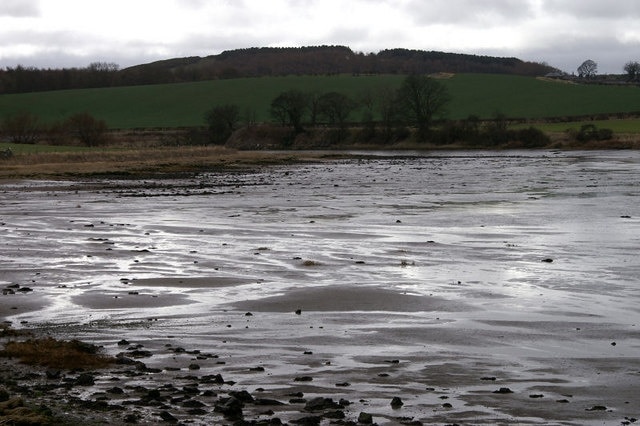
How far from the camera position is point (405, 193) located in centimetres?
4581

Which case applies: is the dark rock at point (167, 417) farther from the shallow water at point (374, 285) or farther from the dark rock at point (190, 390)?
the shallow water at point (374, 285)

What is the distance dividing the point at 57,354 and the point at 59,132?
107m

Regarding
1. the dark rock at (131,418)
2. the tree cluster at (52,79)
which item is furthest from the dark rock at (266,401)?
the tree cluster at (52,79)

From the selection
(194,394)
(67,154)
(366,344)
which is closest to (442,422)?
(194,394)

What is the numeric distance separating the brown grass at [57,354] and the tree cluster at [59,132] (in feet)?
324

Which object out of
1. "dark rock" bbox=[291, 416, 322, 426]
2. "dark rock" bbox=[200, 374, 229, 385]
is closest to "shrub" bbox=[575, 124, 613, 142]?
"dark rock" bbox=[200, 374, 229, 385]

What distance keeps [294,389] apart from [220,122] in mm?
127784

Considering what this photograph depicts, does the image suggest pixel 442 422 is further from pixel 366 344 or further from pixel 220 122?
pixel 220 122

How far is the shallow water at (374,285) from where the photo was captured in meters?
11.6

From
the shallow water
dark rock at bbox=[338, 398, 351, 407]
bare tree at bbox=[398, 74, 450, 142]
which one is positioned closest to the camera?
dark rock at bbox=[338, 398, 351, 407]

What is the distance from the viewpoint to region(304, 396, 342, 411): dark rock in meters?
9.78

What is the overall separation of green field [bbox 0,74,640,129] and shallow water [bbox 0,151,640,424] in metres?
104

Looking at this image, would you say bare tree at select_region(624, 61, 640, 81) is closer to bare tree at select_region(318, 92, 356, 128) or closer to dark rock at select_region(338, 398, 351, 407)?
bare tree at select_region(318, 92, 356, 128)

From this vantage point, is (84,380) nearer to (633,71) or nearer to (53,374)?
(53,374)
